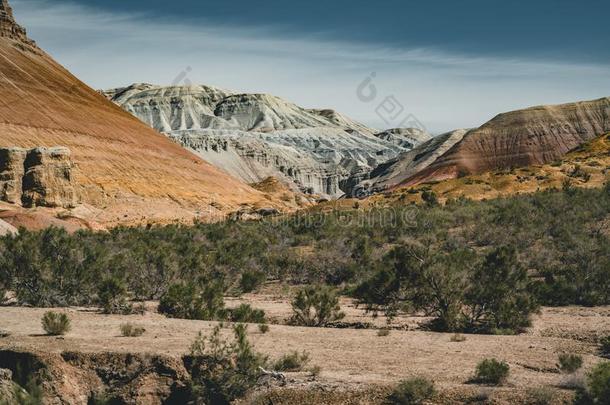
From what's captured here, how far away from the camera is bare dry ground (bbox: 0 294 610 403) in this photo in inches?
353

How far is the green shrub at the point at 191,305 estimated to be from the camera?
1389 cm

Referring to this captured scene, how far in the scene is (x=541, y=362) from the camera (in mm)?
9891

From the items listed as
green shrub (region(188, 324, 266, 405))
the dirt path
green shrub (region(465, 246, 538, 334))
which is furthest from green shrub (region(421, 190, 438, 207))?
green shrub (region(188, 324, 266, 405))

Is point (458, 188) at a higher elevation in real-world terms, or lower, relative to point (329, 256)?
higher

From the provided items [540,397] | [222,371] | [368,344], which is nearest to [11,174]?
[368,344]

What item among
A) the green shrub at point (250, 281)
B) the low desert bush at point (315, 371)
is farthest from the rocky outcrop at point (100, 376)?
the green shrub at point (250, 281)

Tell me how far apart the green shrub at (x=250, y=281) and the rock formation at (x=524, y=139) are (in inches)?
2402

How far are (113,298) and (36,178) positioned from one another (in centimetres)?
3721

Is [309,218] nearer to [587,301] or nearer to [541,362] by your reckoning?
[587,301]

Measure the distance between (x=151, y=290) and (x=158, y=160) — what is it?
178 feet

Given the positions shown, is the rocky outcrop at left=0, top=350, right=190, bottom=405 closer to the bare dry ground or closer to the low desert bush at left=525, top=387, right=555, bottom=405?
the bare dry ground

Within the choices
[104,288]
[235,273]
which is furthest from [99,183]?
[104,288]

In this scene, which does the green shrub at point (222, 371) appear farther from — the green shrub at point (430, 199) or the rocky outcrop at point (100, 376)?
the green shrub at point (430, 199)

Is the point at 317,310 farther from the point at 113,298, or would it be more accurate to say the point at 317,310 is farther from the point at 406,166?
the point at 406,166
